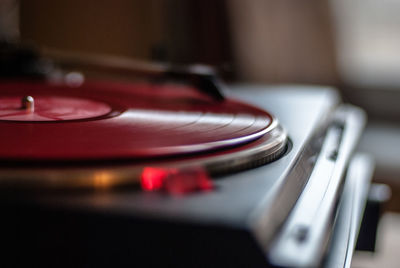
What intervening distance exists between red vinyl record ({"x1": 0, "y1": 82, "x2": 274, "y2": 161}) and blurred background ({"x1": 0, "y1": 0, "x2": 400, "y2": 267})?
733 mm

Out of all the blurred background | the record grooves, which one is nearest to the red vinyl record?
the record grooves

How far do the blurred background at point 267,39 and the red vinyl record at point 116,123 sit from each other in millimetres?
733

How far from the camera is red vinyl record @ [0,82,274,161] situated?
0.41 metres

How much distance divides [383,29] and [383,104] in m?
0.51

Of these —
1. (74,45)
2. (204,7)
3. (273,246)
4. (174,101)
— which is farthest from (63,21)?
(273,246)

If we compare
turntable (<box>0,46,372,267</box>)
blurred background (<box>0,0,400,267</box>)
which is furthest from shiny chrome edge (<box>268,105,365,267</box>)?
blurred background (<box>0,0,400,267</box>)

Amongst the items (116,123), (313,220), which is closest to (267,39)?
(116,123)

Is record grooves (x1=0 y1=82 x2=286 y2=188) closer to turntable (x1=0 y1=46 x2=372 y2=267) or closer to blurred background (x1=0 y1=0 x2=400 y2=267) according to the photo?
turntable (x1=0 y1=46 x2=372 y2=267)

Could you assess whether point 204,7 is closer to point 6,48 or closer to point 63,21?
point 63,21

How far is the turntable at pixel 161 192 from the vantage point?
13.0 inches

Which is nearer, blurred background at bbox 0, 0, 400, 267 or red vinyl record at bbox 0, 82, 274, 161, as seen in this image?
red vinyl record at bbox 0, 82, 274, 161

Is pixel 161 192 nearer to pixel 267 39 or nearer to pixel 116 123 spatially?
pixel 116 123

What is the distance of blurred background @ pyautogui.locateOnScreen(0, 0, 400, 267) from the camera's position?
1.49 meters

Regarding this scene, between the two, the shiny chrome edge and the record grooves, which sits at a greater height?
the record grooves
